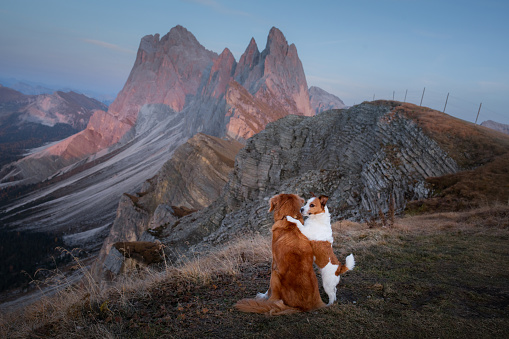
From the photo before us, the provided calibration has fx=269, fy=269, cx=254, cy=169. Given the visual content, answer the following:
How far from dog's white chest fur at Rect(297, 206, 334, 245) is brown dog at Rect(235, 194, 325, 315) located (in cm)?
8

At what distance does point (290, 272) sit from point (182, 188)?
48.7m

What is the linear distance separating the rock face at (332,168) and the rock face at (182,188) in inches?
708

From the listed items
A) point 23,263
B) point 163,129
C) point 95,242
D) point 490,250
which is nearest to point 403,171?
point 490,250

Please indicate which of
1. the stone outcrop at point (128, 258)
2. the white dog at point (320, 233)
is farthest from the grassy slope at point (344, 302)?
the stone outcrop at point (128, 258)

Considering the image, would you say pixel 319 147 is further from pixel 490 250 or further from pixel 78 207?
pixel 78 207

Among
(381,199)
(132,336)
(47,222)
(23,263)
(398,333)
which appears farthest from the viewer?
(47,222)

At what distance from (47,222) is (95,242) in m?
27.6

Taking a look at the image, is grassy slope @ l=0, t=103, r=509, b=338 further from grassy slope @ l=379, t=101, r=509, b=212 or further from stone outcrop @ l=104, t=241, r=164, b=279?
stone outcrop @ l=104, t=241, r=164, b=279

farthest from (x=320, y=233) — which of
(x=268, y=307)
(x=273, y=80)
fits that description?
(x=273, y=80)

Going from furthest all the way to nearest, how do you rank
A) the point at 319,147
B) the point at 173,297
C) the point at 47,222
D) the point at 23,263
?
the point at 47,222, the point at 23,263, the point at 319,147, the point at 173,297

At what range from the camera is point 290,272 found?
11.0 feet

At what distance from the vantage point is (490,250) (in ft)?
18.7

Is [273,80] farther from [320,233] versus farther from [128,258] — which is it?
[320,233]

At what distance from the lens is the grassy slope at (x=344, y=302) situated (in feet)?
10.1
